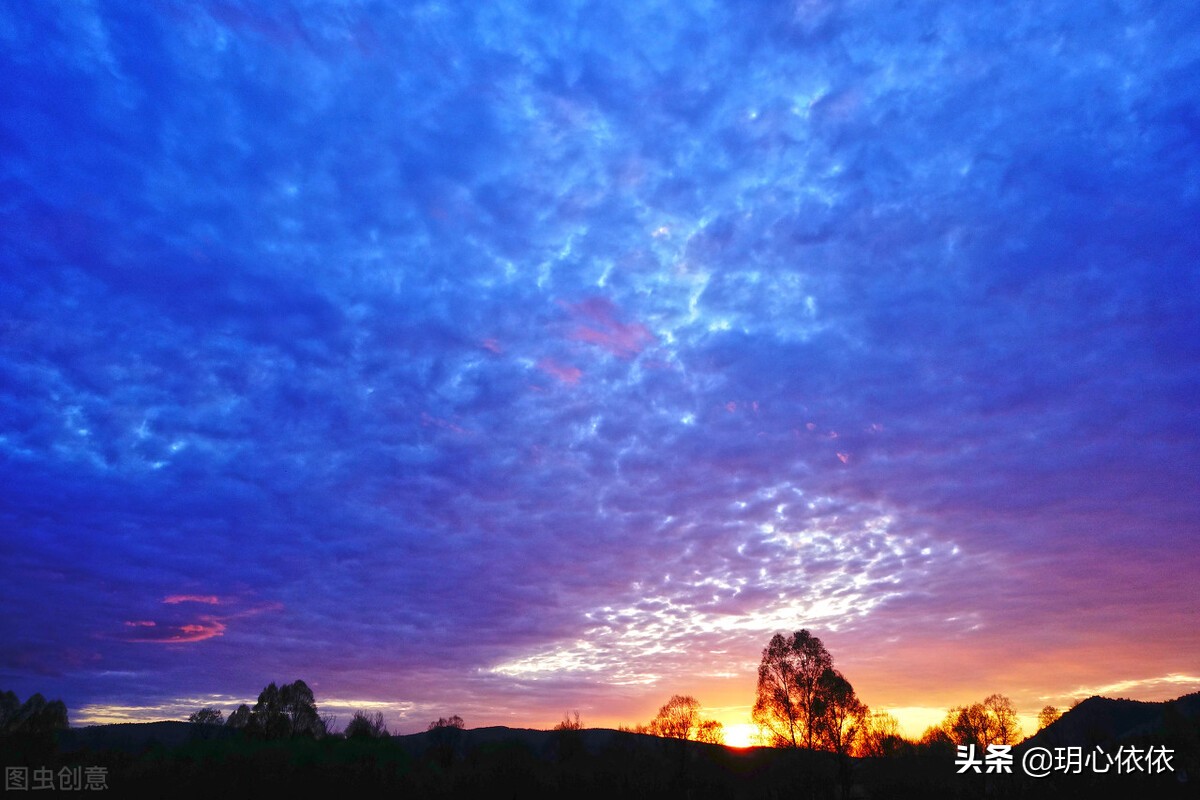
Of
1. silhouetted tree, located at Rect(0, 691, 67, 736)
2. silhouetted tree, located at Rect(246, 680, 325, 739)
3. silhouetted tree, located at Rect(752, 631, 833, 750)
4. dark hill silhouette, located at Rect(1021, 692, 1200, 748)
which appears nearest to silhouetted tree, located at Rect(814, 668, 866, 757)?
silhouetted tree, located at Rect(752, 631, 833, 750)

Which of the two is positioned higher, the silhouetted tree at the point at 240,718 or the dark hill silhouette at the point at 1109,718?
the silhouetted tree at the point at 240,718

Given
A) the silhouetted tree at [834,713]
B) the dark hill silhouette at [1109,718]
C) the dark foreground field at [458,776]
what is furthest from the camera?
the dark hill silhouette at [1109,718]

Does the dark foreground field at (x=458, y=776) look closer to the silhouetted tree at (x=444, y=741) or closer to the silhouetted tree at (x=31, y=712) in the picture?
the silhouetted tree at (x=444, y=741)

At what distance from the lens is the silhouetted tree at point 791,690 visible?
247 feet

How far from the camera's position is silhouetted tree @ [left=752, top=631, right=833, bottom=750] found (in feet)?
247

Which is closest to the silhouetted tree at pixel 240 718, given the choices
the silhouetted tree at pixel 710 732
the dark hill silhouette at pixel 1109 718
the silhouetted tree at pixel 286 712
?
the silhouetted tree at pixel 286 712

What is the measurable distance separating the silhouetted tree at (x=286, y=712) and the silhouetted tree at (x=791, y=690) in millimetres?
69756

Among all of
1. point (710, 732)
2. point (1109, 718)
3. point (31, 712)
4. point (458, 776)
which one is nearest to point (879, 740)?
point (710, 732)

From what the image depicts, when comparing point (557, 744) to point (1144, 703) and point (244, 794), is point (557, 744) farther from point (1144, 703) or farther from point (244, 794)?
point (1144, 703)

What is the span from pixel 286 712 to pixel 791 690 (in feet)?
284

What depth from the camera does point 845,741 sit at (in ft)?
247

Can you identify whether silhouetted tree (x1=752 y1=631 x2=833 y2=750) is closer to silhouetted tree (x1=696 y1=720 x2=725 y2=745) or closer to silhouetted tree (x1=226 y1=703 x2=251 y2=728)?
silhouetted tree (x1=696 y1=720 x2=725 y2=745)

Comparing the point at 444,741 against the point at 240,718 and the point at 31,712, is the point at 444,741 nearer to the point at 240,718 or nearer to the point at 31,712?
the point at 240,718

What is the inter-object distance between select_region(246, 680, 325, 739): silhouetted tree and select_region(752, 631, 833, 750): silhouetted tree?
229 feet
